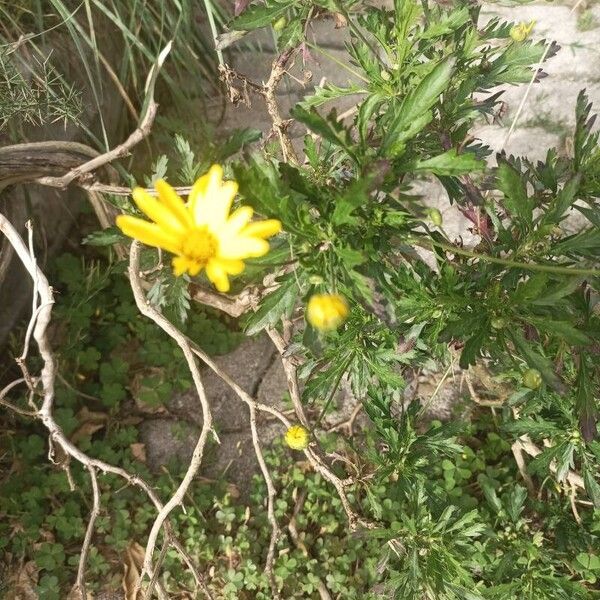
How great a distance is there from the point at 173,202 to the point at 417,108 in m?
0.38

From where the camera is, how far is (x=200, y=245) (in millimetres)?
833

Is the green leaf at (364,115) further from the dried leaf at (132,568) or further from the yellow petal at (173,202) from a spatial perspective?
the dried leaf at (132,568)

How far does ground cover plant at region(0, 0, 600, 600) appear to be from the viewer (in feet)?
3.01

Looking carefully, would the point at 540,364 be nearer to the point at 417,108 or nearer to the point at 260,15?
the point at 417,108

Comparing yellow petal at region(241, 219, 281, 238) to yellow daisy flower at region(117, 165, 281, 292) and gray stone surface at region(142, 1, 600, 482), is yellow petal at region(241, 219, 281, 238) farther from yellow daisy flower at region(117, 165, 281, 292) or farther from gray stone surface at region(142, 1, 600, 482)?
gray stone surface at region(142, 1, 600, 482)

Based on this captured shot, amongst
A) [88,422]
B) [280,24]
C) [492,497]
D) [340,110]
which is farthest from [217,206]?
[340,110]

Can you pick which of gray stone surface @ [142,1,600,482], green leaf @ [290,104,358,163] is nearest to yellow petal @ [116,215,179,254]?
green leaf @ [290,104,358,163]

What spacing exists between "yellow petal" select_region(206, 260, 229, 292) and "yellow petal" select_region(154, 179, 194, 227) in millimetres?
69

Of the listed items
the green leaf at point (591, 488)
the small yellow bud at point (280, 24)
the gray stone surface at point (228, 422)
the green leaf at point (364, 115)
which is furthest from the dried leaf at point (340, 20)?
the gray stone surface at point (228, 422)

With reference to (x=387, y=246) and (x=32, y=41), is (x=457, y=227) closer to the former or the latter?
(x=387, y=246)

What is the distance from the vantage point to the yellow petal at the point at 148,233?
777 millimetres

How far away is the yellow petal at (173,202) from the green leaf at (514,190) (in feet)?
1.66

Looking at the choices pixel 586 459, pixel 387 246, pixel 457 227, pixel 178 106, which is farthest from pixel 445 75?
pixel 178 106

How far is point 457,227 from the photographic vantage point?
223cm
